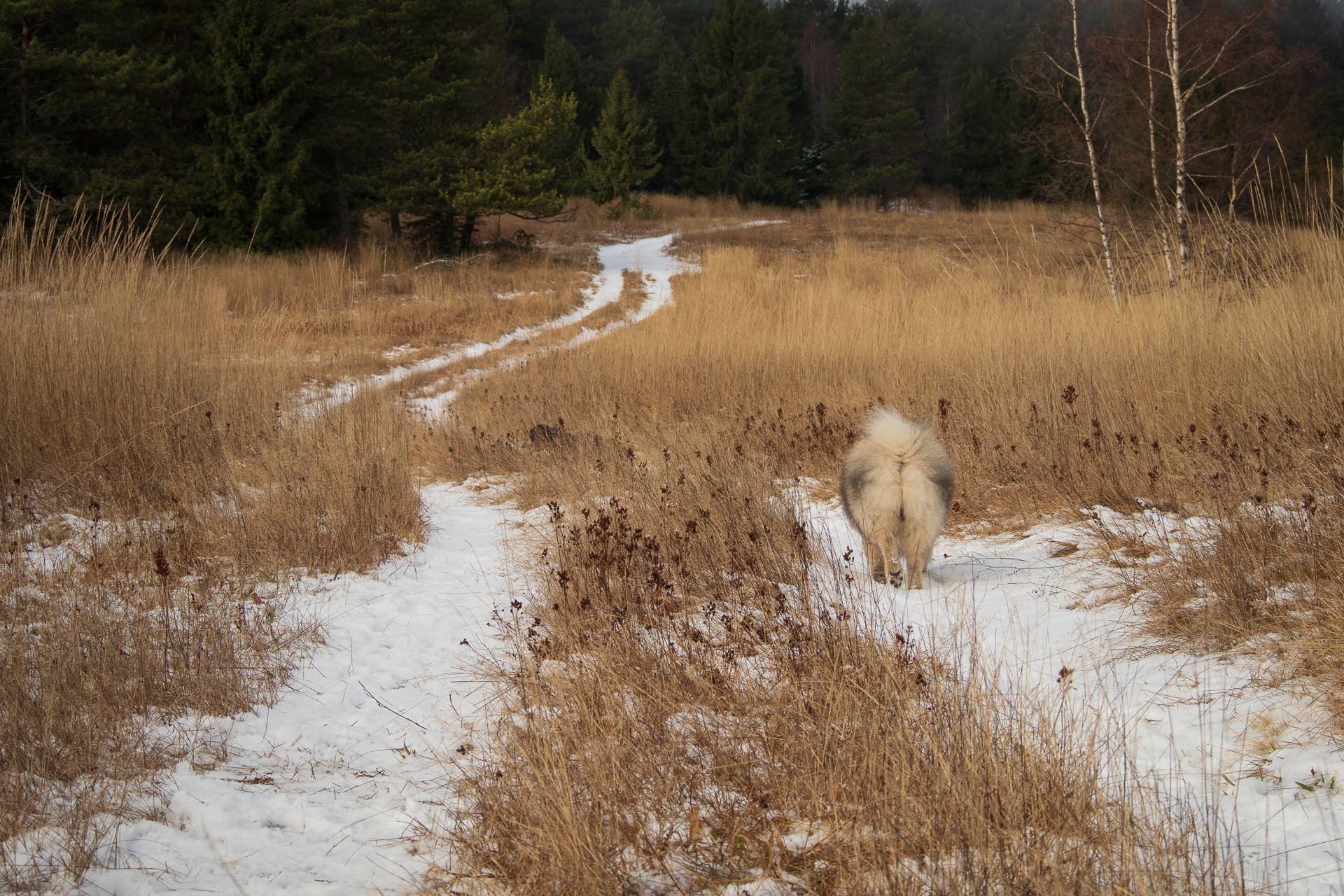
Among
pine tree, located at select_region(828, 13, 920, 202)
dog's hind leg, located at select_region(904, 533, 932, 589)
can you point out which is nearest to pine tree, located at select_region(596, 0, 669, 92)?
pine tree, located at select_region(828, 13, 920, 202)

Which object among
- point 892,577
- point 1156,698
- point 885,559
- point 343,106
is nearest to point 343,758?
point 885,559

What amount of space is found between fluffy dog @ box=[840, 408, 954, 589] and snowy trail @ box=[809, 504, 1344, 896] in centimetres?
22

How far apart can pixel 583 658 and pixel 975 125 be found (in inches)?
1622

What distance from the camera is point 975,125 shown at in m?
39.2

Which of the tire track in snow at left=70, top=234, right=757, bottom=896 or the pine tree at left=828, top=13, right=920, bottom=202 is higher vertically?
the pine tree at left=828, top=13, right=920, bottom=202

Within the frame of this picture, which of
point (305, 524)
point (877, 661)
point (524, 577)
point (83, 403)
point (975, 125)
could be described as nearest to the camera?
point (877, 661)

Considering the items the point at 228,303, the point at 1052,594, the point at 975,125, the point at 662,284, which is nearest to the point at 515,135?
the point at 662,284

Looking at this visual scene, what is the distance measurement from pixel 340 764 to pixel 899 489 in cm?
255

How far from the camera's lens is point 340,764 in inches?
121

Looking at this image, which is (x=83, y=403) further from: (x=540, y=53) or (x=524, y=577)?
(x=540, y=53)

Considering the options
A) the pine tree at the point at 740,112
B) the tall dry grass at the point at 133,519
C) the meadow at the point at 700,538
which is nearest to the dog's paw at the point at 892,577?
the meadow at the point at 700,538

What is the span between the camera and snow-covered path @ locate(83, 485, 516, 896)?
241cm

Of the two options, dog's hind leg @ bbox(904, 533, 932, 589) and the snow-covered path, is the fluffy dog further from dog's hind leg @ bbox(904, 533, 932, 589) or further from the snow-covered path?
the snow-covered path

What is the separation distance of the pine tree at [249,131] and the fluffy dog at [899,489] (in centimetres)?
1681
